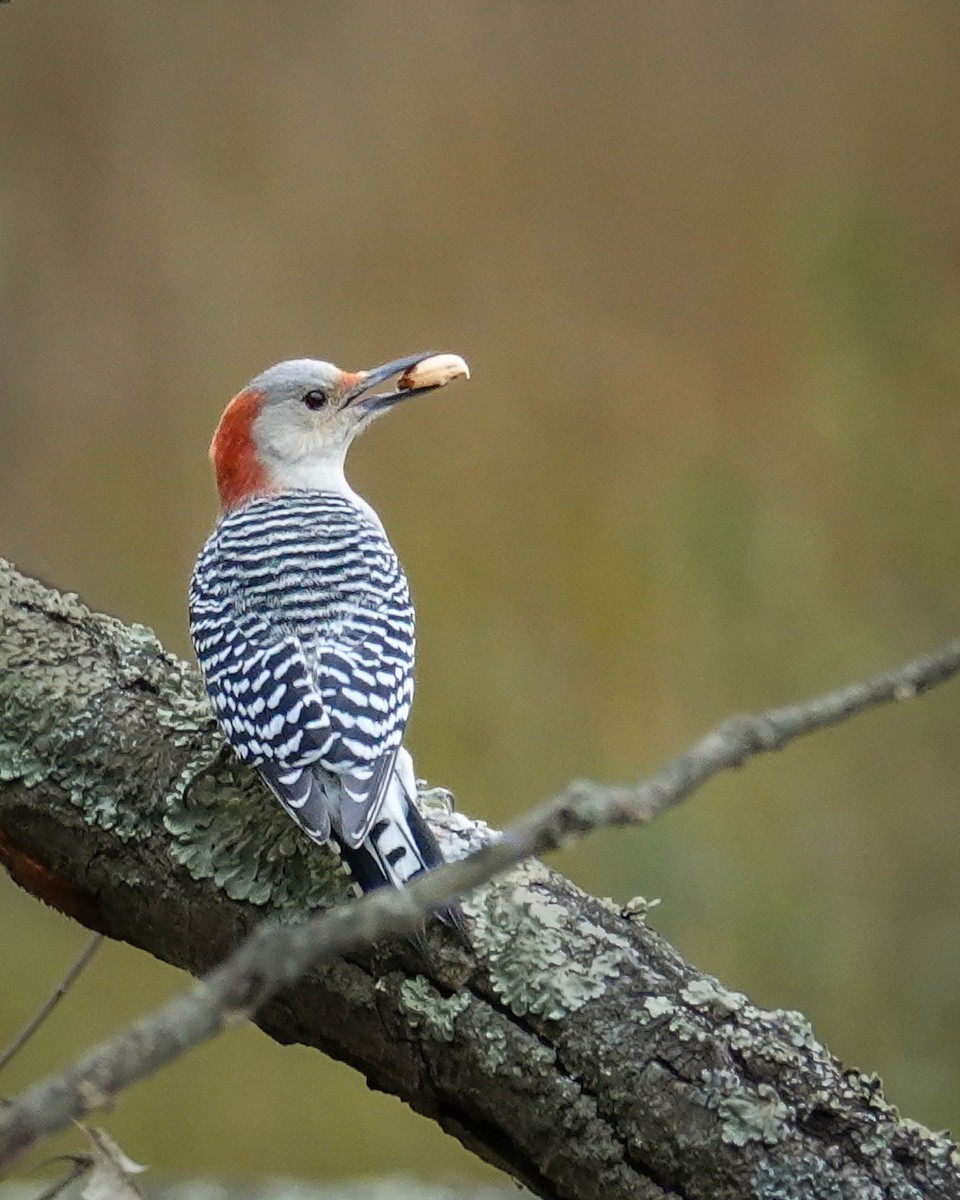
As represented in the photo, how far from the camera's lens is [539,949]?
1.30 metres

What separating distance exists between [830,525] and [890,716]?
473 millimetres

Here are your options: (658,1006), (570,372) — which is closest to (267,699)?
(658,1006)

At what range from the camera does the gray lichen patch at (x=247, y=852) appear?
137cm

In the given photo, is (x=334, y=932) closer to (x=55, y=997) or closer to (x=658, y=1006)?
(x=658, y=1006)

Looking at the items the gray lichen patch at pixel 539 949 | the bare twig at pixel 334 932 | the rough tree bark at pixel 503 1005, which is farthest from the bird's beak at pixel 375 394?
the bare twig at pixel 334 932

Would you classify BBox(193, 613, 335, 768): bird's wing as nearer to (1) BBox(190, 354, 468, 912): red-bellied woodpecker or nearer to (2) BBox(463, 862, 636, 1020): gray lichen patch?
(1) BBox(190, 354, 468, 912): red-bellied woodpecker

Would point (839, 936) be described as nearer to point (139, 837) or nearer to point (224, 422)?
point (224, 422)

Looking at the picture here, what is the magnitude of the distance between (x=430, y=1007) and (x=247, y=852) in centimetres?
23

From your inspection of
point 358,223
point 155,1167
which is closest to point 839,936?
point 155,1167

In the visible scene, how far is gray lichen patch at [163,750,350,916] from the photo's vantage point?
54.1 inches

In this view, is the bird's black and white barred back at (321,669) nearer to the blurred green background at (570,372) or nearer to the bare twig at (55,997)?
the bare twig at (55,997)

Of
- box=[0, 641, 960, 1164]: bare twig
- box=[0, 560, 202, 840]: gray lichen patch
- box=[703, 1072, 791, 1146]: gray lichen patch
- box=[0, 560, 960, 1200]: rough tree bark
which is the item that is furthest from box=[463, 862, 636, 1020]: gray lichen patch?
box=[0, 641, 960, 1164]: bare twig

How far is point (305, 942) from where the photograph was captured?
55cm

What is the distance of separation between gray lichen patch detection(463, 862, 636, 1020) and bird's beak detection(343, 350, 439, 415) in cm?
102
